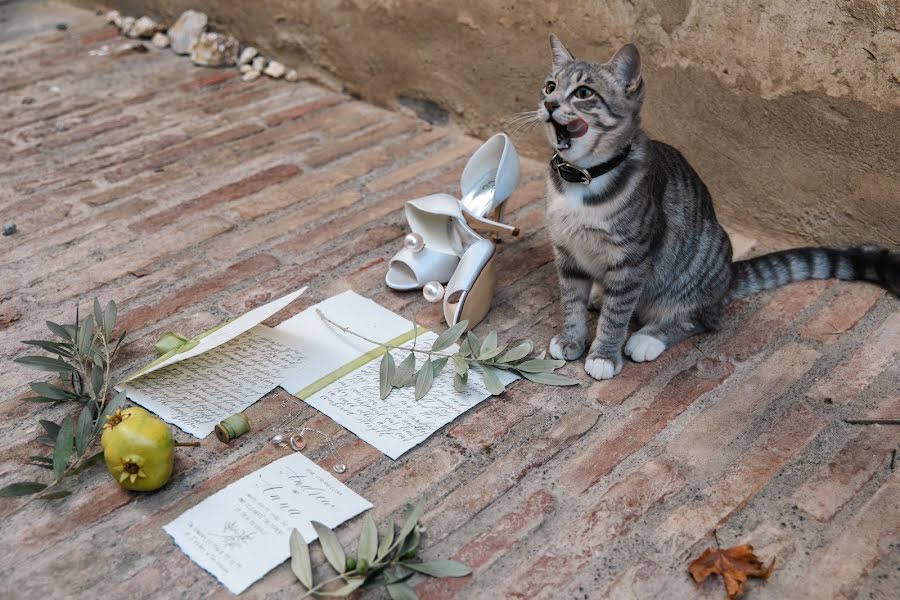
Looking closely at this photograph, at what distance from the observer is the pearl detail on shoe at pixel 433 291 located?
269 centimetres

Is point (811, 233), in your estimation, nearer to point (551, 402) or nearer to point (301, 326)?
point (551, 402)

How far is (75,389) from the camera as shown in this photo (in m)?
2.32

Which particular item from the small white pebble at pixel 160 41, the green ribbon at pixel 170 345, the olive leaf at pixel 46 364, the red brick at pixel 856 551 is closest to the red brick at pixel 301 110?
the small white pebble at pixel 160 41

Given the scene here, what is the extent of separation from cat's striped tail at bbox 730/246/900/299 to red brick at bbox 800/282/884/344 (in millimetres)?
42

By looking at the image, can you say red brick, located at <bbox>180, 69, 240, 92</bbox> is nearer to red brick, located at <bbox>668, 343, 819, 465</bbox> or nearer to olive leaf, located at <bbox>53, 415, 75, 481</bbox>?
olive leaf, located at <bbox>53, 415, 75, 481</bbox>

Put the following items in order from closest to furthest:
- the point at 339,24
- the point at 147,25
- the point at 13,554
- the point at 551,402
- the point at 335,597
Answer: the point at 335,597 < the point at 13,554 < the point at 551,402 < the point at 339,24 < the point at 147,25

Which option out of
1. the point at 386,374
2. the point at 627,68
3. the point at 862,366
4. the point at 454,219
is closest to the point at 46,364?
the point at 386,374

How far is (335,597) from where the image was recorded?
5.86ft

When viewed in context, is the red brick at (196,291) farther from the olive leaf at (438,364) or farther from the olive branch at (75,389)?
the olive leaf at (438,364)

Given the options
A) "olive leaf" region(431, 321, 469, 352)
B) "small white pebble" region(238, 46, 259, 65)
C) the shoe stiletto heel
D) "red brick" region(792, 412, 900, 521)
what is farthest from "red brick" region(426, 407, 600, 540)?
"small white pebble" region(238, 46, 259, 65)

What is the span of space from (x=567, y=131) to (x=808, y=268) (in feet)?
3.50

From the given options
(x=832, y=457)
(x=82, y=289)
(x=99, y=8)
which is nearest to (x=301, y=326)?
(x=82, y=289)

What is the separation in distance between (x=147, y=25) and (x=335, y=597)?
388 cm

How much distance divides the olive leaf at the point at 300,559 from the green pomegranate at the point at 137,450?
37 centimetres
